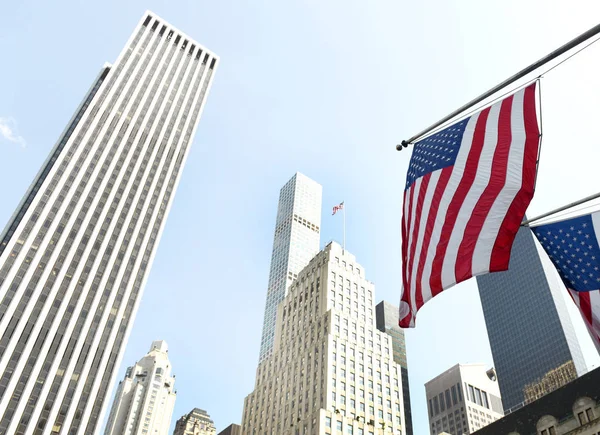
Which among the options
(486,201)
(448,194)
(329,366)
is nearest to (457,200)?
(448,194)

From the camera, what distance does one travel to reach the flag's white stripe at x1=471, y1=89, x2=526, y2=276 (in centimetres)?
1531

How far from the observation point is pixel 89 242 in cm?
11325

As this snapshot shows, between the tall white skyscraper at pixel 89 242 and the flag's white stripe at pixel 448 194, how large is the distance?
92.7m

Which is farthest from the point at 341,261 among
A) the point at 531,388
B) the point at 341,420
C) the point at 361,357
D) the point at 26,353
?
the point at 531,388

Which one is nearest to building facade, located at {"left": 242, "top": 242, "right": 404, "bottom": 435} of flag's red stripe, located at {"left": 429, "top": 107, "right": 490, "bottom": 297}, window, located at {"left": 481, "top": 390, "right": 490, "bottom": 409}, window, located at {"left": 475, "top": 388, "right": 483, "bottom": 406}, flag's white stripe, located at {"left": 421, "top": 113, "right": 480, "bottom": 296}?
flag's white stripe, located at {"left": 421, "top": 113, "right": 480, "bottom": 296}

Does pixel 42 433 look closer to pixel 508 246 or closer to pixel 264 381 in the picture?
pixel 264 381

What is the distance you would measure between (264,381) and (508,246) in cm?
10633

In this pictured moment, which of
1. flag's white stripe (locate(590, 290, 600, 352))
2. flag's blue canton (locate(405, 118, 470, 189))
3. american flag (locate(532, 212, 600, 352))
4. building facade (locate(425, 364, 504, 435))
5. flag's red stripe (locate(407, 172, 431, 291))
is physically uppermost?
building facade (locate(425, 364, 504, 435))

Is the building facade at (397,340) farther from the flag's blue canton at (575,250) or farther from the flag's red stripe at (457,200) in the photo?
the flag's red stripe at (457,200)

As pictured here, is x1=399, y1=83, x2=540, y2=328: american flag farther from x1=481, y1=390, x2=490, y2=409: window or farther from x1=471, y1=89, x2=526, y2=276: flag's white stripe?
x1=481, y1=390, x2=490, y2=409: window

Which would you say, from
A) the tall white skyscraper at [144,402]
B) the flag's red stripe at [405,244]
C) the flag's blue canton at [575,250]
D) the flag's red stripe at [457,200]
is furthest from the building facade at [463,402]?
the flag's red stripe at [457,200]

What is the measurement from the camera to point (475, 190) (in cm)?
1633

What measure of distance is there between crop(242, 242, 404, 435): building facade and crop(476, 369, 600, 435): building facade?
45886 mm

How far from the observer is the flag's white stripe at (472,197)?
1605 cm
